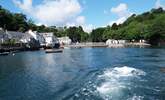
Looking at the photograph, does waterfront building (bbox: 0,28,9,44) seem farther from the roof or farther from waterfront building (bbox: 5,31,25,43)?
the roof

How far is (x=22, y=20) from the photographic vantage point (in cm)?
19912

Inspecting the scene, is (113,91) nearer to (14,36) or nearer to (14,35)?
(14,36)

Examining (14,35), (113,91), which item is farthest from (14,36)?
(113,91)

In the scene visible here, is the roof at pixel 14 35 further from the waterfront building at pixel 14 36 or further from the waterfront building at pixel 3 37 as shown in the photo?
the waterfront building at pixel 3 37

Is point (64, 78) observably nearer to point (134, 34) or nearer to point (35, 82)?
point (35, 82)

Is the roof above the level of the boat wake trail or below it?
above

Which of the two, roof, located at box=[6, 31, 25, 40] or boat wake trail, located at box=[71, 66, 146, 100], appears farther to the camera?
roof, located at box=[6, 31, 25, 40]

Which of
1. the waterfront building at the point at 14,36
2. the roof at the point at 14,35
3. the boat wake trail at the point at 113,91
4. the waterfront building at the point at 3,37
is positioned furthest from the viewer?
the roof at the point at 14,35

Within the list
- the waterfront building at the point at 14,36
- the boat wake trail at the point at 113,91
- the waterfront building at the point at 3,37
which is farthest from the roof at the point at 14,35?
the boat wake trail at the point at 113,91

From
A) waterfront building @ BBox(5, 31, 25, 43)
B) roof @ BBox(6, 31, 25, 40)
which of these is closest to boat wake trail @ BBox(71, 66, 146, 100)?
waterfront building @ BBox(5, 31, 25, 43)

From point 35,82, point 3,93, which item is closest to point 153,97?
point 3,93

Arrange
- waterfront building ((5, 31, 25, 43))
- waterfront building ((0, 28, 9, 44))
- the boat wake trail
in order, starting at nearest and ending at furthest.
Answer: the boat wake trail → waterfront building ((0, 28, 9, 44)) → waterfront building ((5, 31, 25, 43))

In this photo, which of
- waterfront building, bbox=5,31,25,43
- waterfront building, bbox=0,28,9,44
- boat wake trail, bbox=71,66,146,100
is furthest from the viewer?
waterfront building, bbox=5,31,25,43

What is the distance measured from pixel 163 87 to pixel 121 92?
5092mm
